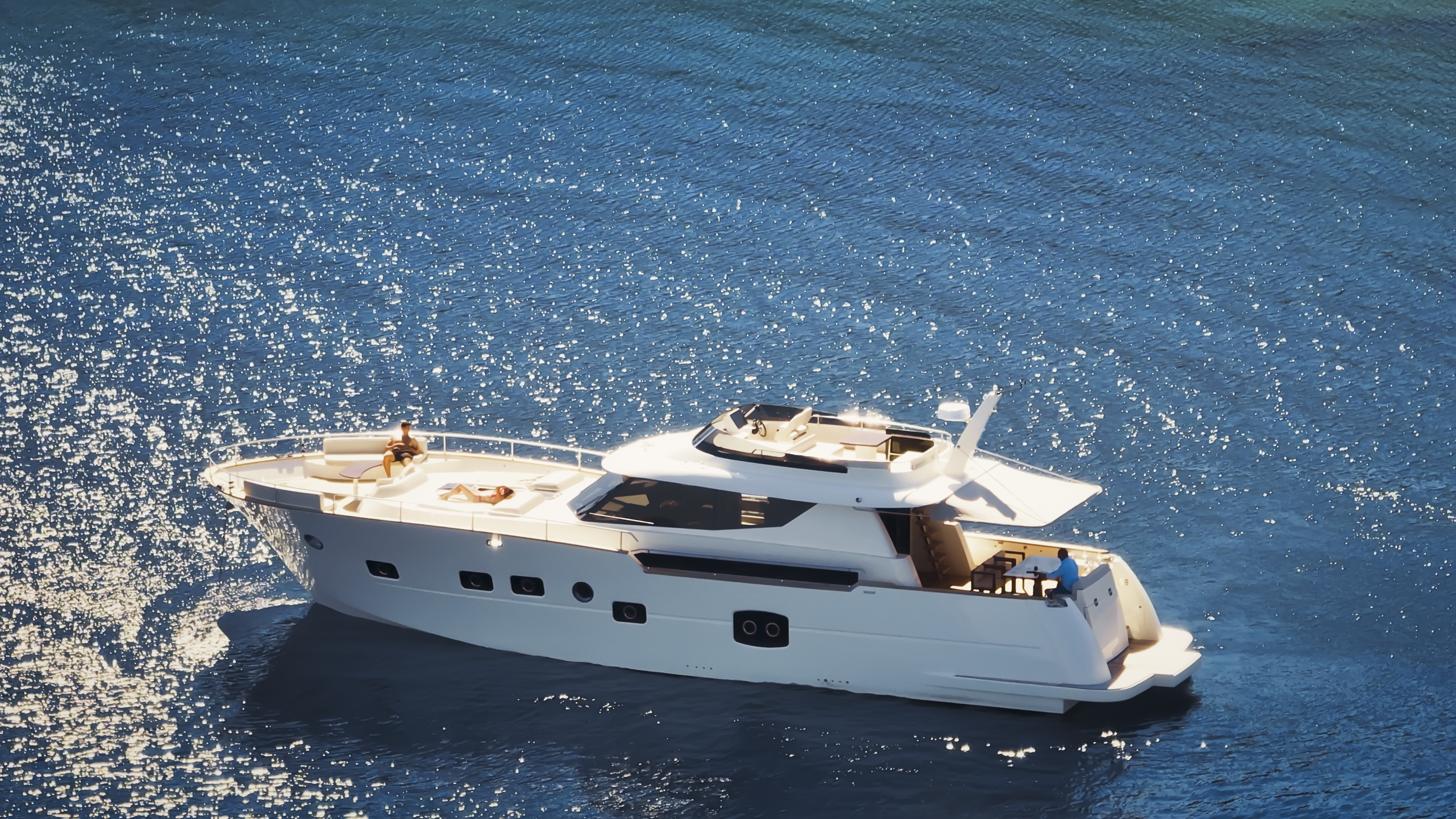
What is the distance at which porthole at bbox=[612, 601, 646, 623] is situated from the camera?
31375mm

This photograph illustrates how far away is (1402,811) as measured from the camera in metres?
27.7

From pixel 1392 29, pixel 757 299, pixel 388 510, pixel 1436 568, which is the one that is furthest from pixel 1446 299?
pixel 388 510

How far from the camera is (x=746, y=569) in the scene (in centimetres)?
3084

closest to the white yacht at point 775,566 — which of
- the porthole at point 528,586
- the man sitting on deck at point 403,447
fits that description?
the porthole at point 528,586

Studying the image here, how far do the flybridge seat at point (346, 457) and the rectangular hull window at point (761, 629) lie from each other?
24.6ft

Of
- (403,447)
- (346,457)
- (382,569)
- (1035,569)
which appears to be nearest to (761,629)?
(1035,569)

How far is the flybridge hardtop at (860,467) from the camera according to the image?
100 feet

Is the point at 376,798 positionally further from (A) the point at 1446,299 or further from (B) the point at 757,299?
(A) the point at 1446,299

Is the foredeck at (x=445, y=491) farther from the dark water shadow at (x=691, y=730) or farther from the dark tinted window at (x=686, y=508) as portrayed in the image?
the dark water shadow at (x=691, y=730)

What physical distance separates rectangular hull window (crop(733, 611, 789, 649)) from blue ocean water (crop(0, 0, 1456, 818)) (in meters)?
0.92

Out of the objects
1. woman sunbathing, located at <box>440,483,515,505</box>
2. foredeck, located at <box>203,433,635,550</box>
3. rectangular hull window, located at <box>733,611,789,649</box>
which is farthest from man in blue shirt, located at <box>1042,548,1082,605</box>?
woman sunbathing, located at <box>440,483,515,505</box>

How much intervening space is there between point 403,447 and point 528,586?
4.50 m

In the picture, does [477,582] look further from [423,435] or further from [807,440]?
[807,440]

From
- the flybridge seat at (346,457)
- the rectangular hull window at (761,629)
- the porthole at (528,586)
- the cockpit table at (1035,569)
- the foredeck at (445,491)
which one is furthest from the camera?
the flybridge seat at (346,457)
